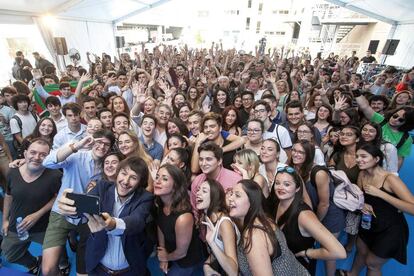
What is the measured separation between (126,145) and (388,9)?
47.4ft

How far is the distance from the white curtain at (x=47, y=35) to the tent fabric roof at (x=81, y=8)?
309 millimetres

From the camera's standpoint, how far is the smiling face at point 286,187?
1911mm

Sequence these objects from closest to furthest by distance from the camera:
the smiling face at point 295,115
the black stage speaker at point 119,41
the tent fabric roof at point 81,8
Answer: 1. the smiling face at point 295,115
2. the tent fabric roof at point 81,8
3. the black stage speaker at point 119,41

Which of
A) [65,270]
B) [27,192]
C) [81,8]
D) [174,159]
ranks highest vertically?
[81,8]

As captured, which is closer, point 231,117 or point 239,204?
point 239,204

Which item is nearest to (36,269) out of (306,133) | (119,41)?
(306,133)

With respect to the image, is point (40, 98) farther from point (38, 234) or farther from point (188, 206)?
point (188, 206)

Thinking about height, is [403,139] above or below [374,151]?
below

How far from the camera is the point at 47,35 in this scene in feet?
33.9

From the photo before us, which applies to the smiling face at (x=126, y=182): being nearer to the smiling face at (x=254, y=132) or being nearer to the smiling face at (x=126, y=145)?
the smiling face at (x=126, y=145)

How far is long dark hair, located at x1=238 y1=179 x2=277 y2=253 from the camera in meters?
1.55

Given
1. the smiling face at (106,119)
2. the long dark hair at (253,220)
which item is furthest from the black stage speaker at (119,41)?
the long dark hair at (253,220)

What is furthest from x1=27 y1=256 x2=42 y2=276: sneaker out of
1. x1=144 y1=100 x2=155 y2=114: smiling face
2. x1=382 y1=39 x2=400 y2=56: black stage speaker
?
x1=382 y1=39 x2=400 y2=56: black stage speaker

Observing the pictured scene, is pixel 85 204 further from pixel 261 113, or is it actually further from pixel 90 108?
pixel 90 108
